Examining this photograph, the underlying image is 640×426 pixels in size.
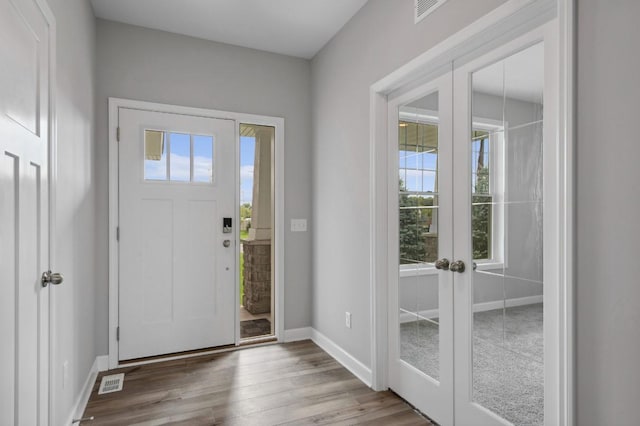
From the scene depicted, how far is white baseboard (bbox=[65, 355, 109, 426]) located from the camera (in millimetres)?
2062

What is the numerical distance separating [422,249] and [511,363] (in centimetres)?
78

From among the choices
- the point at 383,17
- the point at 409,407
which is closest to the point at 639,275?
the point at 409,407

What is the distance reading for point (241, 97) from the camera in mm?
3320

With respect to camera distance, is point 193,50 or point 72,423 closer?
point 72,423

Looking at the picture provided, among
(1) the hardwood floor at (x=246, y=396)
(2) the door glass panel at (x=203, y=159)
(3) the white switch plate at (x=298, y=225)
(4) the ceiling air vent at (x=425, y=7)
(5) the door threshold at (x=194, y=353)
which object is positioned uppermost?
(4) the ceiling air vent at (x=425, y=7)

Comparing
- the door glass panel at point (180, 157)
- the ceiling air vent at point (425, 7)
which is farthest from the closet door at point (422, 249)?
the door glass panel at point (180, 157)

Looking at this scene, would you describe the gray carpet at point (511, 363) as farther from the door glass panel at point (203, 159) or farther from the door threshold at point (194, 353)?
the door glass panel at point (203, 159)

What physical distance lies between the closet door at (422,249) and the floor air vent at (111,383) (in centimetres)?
193

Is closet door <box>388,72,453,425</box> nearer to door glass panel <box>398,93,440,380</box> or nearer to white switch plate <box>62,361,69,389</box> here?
door glass panel <box>398,93,440,380</box>

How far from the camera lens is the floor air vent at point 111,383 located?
98.0 inches

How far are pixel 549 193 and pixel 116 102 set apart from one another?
304cm

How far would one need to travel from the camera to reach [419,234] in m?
2.25

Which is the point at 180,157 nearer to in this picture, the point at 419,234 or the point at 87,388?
the point at 87,388

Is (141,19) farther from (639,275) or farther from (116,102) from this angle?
(639,275)
